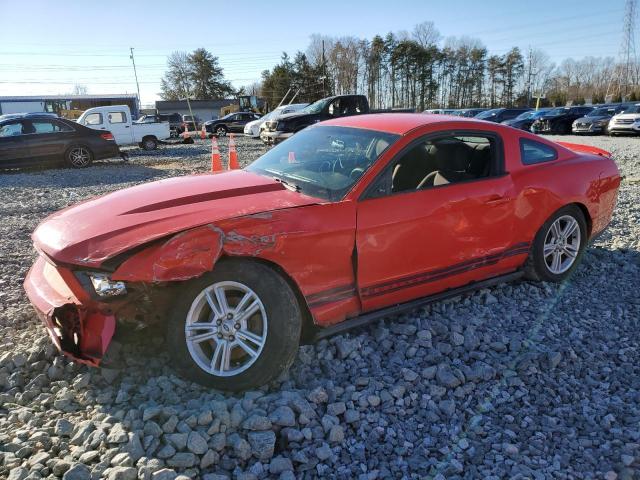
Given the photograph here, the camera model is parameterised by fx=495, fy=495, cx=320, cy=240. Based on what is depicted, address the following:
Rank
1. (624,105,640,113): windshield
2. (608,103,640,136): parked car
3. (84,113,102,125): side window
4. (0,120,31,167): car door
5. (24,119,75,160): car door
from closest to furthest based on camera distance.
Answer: (0,120,31,167): car door → (24,119,75,160): car door → (84,113,102,125): side window → (608,103,640,136): parked car → (624,105,640,113): windshield

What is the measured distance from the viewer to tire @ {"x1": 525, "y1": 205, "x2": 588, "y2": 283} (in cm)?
418

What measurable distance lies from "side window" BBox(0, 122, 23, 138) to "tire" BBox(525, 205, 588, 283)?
538 inches

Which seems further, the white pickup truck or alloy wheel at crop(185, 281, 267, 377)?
the white pickup truck

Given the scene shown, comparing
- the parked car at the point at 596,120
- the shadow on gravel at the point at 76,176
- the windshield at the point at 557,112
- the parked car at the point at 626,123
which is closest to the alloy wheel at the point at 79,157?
the shadow on gravel at the point at 76,176

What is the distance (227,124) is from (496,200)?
3017 centimetres

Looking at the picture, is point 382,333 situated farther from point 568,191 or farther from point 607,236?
point 607,236

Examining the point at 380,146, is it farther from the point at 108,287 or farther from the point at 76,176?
the point at 76,176

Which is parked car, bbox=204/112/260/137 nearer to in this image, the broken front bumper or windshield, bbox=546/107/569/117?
windshield, bbox=546/107/569/117

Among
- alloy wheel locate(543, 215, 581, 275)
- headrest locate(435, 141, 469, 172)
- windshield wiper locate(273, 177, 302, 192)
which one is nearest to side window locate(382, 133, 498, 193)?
headrest locate(435, 141, 469, 172)

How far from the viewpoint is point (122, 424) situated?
97.0 inches

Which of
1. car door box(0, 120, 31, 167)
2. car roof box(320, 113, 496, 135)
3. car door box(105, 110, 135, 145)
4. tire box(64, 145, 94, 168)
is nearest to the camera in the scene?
car roof box(320, 113, 496, 135)

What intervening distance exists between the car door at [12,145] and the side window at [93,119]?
6.61m

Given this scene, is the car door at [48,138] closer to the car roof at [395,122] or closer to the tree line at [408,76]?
the car roof at [395,122]

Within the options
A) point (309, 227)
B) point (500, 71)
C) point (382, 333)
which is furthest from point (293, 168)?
point (500, 71)
